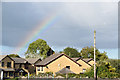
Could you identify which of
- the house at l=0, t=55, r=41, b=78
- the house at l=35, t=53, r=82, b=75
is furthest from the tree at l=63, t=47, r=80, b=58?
the house at l=35, t=53, r=82, b=75

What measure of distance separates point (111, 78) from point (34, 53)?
78.2 m

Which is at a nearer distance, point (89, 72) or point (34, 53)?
point (89, 72)

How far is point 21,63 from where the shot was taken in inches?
2798

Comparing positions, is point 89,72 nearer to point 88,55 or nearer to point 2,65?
point 2,65

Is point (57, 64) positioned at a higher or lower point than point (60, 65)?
higher

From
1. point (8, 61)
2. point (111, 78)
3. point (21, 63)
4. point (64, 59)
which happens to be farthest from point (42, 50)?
point (111, 78)

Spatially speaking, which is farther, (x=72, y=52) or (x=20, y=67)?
(x=72, y=52)

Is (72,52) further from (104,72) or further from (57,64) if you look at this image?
(104,72)

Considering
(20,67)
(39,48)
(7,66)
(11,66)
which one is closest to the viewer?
(7,66)

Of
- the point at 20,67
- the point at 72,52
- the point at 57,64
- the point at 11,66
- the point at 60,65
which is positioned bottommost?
the point at 20,67

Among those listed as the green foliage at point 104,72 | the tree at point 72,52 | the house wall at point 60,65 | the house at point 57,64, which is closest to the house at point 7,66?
the house at point 57,64

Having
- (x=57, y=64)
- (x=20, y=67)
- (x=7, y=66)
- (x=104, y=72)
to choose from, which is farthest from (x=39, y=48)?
(x=104, y=72)

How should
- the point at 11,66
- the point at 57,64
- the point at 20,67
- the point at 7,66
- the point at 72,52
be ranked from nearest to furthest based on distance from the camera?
the point at 57,64
the point at 7,66
the point at 11,66
the point at 20,67
the point at 72,52

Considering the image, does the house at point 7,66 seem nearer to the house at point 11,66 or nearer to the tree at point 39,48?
the house at point 11,66
